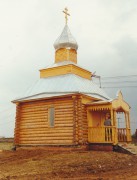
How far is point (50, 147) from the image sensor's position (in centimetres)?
1795

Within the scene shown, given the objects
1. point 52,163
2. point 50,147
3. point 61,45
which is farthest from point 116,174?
point 61,45

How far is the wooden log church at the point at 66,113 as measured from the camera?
17109 millimetres

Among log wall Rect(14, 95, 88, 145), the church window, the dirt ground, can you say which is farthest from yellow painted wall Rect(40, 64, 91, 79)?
the dirt ground

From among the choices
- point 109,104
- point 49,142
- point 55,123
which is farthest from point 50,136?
point 109,104

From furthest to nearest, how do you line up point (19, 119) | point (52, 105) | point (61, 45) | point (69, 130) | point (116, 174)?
point (61, 45), point (19, 119), point (52, 105), point (69, 130), point (116, 174)

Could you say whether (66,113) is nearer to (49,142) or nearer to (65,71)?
(49,142)

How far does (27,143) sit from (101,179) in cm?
1148

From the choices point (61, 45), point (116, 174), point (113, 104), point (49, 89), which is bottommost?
point (116, 174)

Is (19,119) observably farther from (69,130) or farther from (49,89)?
(69,130)

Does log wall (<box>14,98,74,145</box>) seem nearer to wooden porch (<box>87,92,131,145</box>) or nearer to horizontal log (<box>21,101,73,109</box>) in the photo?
horizontal log (<box>21,101,73,109</box>)

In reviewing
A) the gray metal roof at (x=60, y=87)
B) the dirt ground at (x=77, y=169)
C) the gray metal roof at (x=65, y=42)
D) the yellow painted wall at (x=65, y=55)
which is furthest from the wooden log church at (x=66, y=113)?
the dirt ground at (x=77, y=169)

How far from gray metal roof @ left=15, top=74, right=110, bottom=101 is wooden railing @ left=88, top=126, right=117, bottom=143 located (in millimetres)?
2724

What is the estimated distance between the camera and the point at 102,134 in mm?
17156

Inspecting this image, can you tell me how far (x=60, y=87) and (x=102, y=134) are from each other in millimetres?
4708
